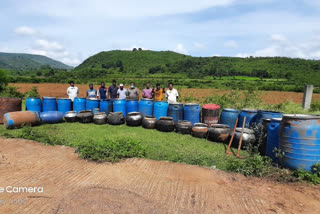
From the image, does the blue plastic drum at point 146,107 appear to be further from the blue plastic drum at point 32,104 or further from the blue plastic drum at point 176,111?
the blue plastic drum at point 32,104

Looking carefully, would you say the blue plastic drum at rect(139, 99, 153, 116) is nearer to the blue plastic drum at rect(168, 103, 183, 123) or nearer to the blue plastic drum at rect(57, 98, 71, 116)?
the blue plastic drum at rect(168, 103, 183, 123)

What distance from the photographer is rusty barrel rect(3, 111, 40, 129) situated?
7402 mm

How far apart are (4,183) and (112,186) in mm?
1927

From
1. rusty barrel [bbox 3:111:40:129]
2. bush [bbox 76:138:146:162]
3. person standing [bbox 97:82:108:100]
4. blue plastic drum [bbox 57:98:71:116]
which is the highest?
person standing [bbox 97:82:108:100]

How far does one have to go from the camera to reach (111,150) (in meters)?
5.15

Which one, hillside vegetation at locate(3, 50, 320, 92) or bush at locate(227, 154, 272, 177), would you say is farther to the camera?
hillside vegetation at locate(3, 50, 320, 92)

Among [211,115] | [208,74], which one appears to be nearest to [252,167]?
[211,115]

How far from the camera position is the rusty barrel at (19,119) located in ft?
24.3

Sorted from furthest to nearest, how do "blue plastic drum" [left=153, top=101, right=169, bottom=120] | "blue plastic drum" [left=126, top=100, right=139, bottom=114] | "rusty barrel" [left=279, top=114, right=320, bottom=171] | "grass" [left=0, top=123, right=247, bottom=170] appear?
"blue plastic drum" [left=126, top=100, right=139, bottom=114] → "blue plastic drum" [left=153, top=101, right=169, bottom=120] → "grass" [left=0, top=123, right=247, bottom=170] → "rusty barrel" [left=279, top=114, right=320, bottom=171]

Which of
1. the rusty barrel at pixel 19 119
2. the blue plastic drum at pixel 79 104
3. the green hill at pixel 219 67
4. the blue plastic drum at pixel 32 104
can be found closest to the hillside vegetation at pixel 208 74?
the green hill at pixel 219 67

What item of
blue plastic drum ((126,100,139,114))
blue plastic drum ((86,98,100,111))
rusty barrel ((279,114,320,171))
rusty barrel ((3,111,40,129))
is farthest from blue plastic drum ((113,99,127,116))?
rusty barrel ((279,114,320,171))

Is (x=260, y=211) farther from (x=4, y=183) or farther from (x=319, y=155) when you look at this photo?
(x=4, y=183)

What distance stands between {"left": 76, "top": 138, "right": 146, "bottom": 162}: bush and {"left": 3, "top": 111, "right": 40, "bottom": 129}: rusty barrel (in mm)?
3768

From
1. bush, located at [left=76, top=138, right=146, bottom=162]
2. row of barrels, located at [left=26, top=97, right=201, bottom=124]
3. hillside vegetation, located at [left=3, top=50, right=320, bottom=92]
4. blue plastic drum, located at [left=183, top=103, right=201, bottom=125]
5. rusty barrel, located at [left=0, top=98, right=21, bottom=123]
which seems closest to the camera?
bush, located at [left=76, top=138, right=146, bottom=162]
